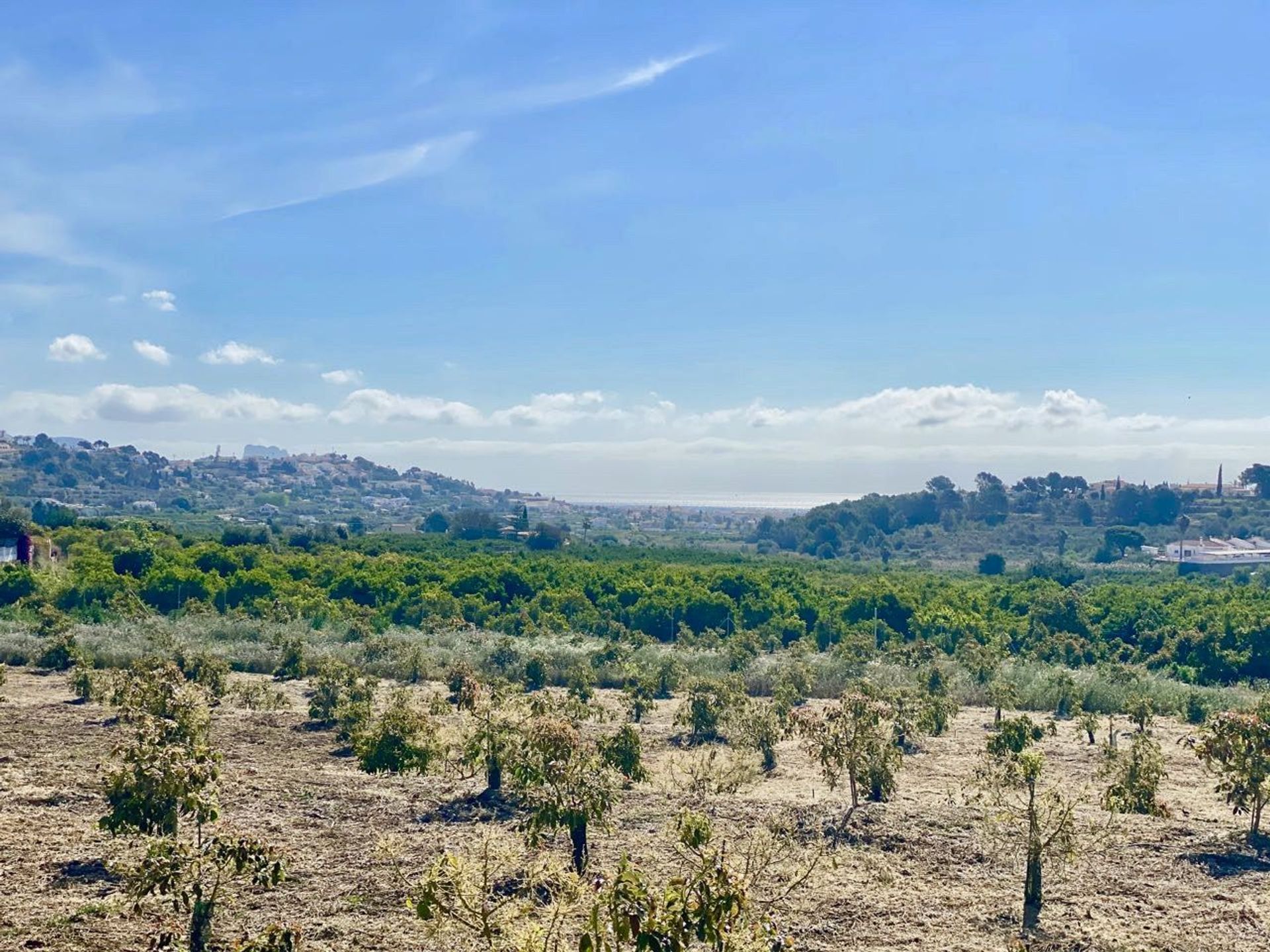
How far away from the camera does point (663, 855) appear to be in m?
11.7

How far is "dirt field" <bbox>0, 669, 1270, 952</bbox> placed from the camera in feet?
31.8

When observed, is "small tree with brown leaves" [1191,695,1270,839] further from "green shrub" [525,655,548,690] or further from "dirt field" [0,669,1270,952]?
"green shrub" [525,655,548,690]

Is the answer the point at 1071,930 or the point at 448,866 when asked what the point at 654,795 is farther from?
the point at 448,866

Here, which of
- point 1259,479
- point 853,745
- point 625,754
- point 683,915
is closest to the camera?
point 683,915

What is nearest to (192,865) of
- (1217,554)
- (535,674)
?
(535,674)

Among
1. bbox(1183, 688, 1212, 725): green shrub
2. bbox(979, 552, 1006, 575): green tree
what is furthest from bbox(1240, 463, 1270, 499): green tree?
bbox(1183, 688, 1212, 725): green shrub

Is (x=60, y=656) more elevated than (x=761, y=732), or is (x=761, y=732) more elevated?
(x=761, y=732)

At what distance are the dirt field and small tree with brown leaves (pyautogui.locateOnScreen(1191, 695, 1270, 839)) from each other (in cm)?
42

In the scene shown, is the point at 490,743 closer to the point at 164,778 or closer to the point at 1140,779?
the point at 164,778

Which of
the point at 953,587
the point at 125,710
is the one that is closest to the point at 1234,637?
the point at 953,587

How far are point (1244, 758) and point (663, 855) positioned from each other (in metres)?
8.19

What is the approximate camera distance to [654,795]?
14523mm

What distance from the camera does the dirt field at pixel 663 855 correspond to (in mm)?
9688

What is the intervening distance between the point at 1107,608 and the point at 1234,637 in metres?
8.29
